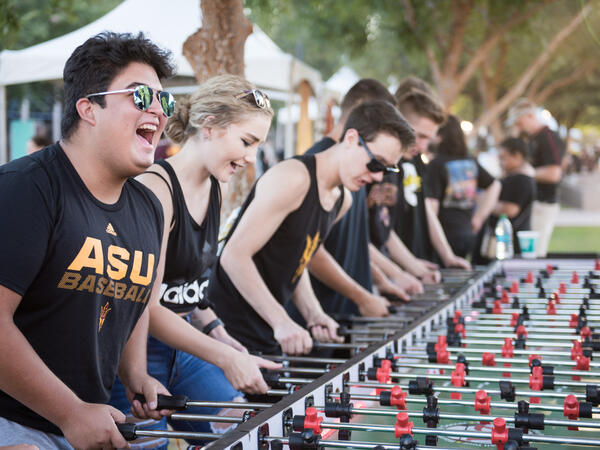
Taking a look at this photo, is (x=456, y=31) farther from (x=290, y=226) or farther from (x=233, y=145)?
(x=233, y=145)

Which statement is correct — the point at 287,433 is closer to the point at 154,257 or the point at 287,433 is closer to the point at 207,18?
the point at 154,257

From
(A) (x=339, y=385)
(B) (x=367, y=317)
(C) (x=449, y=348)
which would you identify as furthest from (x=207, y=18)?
(A) (x=339, y=385)

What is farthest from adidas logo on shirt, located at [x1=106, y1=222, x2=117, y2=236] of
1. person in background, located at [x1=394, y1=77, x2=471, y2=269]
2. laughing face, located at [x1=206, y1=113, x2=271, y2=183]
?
person in background, located at [x1=394, y1=77, x2=471, y2=269]

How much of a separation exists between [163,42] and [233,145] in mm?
6669

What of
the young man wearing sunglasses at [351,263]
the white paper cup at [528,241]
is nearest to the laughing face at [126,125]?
the young man wearing sunglasses at [351,263]

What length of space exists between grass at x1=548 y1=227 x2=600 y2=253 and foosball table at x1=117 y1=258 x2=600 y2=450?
10.1m

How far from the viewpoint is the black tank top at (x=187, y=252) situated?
3.08m

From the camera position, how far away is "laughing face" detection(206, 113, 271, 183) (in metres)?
3.19

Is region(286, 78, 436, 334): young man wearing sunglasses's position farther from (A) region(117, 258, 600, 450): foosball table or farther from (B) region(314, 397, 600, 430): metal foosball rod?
(B) region(314, 397, 600, 430): metal foosball rod

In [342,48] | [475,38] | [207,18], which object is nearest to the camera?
[207,18]

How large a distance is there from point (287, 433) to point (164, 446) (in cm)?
108

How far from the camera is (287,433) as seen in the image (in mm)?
2137

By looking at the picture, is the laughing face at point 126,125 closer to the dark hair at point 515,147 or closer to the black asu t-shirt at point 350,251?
the black asu t-shirt at point 350,251

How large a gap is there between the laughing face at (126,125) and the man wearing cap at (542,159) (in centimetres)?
865
